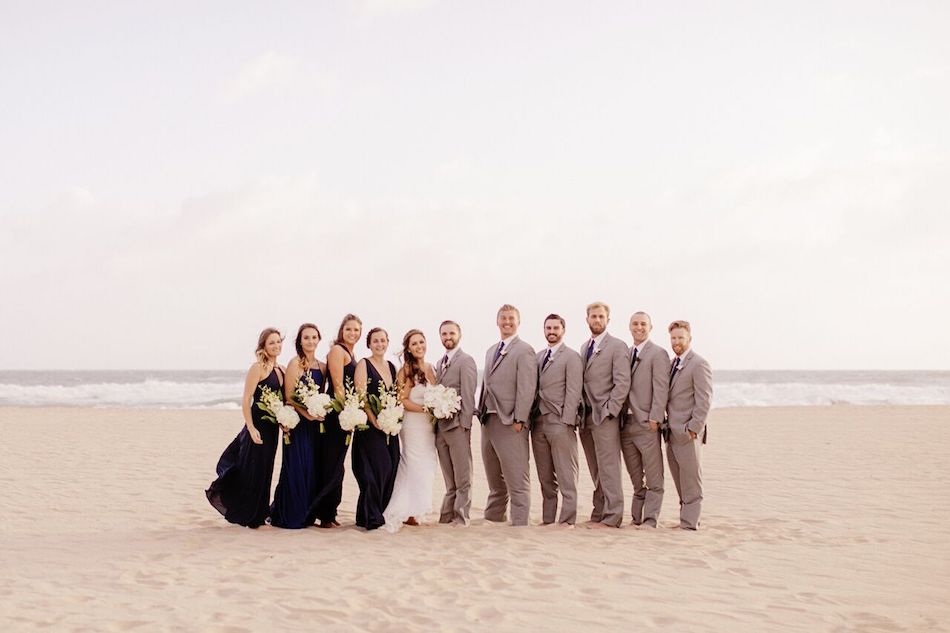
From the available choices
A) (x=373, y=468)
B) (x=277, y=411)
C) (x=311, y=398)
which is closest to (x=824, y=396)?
(x=373, y=468)

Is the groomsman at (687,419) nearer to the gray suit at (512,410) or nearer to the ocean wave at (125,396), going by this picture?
the gray suit at (512,410)

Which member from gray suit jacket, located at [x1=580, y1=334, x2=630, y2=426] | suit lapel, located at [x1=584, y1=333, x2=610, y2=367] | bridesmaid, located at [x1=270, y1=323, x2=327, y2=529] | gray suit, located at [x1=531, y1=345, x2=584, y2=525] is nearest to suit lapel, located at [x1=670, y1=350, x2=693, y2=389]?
gray suit jacket, located at [x1=580, y1=334, x2=630, y2=426]

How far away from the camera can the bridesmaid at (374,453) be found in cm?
737

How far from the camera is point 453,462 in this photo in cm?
769

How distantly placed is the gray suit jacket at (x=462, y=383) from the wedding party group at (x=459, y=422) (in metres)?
0.01

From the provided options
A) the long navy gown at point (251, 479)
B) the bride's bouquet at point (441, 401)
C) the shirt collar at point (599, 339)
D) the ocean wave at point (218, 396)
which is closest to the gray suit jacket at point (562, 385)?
the shirt collar at point (599, 339)

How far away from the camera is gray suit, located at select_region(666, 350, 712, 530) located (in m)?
7.35

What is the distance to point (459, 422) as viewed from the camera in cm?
755

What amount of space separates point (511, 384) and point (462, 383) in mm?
471

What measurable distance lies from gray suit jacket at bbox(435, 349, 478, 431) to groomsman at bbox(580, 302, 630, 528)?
1.11 m

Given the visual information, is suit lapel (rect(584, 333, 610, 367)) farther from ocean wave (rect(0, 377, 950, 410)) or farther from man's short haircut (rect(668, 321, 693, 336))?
ocean wave (rect(0, 377, 950, 410))

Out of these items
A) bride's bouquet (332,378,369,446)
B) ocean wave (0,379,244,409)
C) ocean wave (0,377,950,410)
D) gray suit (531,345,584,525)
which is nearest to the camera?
bride's bouquet (332,378,369,446)

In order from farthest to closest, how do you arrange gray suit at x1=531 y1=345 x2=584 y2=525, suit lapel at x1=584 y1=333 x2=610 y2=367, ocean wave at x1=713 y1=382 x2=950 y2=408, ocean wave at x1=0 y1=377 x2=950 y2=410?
ocean wave at x1=0 y1=377 x2=950 y2=410 → ocean wave at x1=713 y1=382 x2=950 y2=408 → suit lapel at x1=584 y1=333 x2=610 y2=367 → gray suit at x1=531 y1=345 x2=584 y2=525

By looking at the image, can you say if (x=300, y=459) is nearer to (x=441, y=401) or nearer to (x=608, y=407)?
(x=441, y=401)
